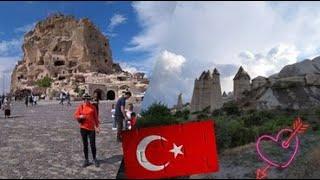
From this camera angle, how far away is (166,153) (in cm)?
992

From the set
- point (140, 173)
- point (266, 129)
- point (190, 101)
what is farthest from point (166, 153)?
point (190, 101)

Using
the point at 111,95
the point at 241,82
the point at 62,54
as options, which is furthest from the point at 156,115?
the point at 62,54

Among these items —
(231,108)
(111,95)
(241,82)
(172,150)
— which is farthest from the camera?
(111,95)

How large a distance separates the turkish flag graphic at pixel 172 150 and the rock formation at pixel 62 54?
90.6 meters

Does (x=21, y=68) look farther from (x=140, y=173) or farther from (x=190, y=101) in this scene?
(x=140, y=173)

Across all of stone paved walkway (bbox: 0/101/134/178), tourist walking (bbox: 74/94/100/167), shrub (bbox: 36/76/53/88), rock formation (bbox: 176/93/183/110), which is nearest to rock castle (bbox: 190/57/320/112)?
rock formation (bbox: 176/93/183/110)

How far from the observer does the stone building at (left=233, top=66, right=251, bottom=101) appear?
37719 millimetres

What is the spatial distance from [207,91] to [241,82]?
19.7ft

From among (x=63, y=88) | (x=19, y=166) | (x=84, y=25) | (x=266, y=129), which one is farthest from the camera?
(x=84, y=25)

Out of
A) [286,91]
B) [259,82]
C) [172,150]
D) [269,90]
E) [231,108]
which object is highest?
[259,82]

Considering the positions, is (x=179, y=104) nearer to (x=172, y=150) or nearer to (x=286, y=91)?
(x=286, y=91)

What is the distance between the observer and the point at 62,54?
113 m

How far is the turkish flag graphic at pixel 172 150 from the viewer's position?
9859 mm

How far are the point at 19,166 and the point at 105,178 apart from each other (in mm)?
2538
